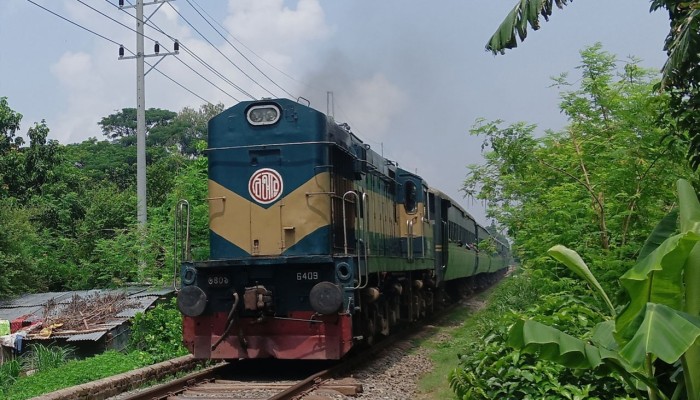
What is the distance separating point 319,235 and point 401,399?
261 cm

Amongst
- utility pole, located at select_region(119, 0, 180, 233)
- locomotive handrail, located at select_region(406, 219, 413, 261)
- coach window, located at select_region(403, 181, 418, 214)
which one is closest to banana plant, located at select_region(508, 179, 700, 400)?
locomotive handrail, located at select_region(406, 219, 413, 261)

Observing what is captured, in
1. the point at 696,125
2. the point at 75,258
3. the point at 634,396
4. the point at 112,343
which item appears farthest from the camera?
the point at 75,258

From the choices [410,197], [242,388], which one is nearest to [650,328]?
[242,388]

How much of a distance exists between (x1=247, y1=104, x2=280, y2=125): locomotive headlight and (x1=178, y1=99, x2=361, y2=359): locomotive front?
14 millimetres

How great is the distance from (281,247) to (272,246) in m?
0.13

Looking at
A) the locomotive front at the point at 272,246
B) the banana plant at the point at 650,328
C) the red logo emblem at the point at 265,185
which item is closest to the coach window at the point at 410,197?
the locomotive front at the point at 272,246

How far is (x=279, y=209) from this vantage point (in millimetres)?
9828

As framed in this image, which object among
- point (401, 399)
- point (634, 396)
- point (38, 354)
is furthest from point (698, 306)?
point (38, 354)

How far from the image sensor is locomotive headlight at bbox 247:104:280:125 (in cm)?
1000

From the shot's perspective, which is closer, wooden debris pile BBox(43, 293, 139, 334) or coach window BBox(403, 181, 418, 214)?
wooden debris pile BBox(43, 293, 139, 334)

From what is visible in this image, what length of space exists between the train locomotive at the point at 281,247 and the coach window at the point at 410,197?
342cm

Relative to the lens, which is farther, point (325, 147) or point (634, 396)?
point (325, 147)

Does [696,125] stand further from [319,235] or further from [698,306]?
[319,235]

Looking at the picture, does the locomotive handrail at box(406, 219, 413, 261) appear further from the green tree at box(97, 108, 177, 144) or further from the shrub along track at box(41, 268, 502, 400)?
the green tree at box(97, 108, 177, 144)
